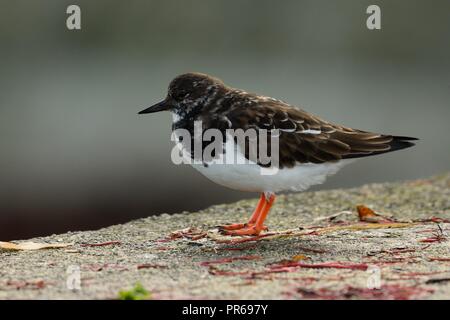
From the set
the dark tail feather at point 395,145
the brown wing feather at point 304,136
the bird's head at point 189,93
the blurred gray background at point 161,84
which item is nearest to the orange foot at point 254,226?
the brown wing feather at point 304,136

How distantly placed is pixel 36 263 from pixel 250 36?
11365 mm

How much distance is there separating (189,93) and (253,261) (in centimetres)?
175

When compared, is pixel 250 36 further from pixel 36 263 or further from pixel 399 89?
pixel 36 263

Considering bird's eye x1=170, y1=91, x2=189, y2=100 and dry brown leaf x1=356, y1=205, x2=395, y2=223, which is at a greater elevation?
bird's eye x1=170, y1=91, x2=189, y2=100

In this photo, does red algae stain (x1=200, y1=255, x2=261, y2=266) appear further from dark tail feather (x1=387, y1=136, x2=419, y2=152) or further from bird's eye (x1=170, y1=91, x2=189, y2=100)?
bird's eye (x1=170, y1=91, x2=189, y2=100)

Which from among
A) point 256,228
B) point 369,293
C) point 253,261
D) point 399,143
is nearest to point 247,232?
point 256,228

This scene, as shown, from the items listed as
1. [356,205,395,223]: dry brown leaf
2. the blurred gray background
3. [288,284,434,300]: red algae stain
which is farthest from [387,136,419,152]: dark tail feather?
the blurred gray background

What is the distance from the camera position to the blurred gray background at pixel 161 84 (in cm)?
1230

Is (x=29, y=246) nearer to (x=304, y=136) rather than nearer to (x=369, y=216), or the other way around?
(x=304, y=136)

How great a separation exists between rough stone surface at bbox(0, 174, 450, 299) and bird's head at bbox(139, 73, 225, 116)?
39.3 inches

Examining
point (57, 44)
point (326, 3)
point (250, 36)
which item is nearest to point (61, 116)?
point (57, 44)

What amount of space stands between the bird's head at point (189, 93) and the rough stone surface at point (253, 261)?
3.27 feet

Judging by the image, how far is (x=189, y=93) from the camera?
21.5 ft

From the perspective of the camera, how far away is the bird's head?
646 cm
